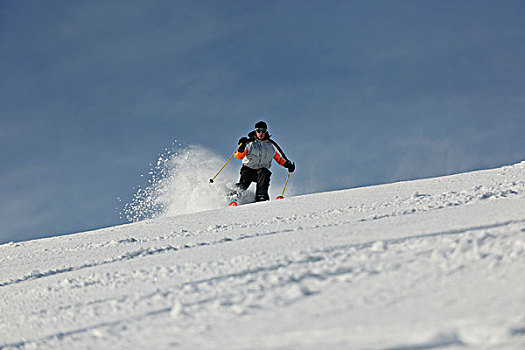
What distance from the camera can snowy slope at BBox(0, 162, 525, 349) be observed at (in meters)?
1.47

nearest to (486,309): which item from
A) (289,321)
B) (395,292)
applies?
(395,292)

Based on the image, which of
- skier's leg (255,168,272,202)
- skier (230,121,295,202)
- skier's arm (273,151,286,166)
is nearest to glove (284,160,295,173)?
skier's arm (273,151,286,166)

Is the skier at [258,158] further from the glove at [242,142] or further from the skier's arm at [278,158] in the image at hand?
the skier's arm at [278,158]

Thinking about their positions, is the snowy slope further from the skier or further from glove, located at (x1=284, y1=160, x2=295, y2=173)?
glove, located at (x1=284, y1=160, x2=295, y2=173)

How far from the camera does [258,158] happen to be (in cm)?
783

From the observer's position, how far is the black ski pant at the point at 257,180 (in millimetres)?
7773

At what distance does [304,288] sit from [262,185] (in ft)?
19.5

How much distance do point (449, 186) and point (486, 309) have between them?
336 centimetres

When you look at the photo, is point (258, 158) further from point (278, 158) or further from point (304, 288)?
point (304, 288)

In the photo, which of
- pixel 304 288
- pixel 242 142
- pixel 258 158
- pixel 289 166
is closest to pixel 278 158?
pixel 289 166

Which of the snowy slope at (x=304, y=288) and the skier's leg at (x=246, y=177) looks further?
the skier's leg at (x=246, y=177)

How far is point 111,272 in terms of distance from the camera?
108 inches

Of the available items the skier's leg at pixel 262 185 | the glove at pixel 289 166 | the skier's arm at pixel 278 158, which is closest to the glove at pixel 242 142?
the skier's leg at pixel 262 185

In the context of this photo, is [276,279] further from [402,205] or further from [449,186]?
[449,186]
